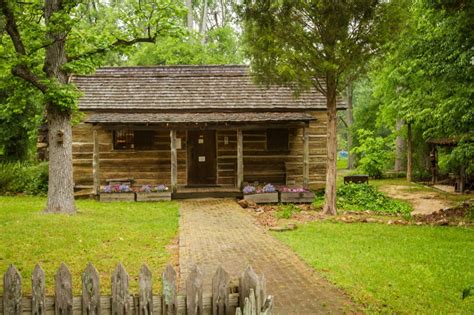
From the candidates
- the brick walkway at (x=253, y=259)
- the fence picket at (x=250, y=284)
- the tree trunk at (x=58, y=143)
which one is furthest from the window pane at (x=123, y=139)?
the fence picket at (x=250, y=284)

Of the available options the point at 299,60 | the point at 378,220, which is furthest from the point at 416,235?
the point at 299,60

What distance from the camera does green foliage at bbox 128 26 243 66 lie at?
115 feet

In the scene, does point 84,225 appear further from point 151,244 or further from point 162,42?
point 162,42

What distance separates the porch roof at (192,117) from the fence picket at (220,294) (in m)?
15.6

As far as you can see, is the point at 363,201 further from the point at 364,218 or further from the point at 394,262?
the point at 394,262

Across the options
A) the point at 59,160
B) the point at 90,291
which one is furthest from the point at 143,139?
the point at 90,291

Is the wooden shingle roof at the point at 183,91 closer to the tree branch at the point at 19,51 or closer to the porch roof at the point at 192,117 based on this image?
the porch roof at the point at 192,117

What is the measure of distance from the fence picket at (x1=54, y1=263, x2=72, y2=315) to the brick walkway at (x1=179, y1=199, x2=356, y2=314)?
209 centimetres

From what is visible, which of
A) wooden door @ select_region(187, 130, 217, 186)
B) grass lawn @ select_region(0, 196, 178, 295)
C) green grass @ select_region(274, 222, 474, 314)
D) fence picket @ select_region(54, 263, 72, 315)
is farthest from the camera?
wooden door @ select_region(187, 130, 217, 186)

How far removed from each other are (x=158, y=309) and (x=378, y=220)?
11818 millimetres

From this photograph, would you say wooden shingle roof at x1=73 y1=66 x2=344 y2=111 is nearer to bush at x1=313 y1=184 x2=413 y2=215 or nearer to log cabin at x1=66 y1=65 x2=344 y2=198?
log cabin at x1=66 y1=65 x2=344 y2=198

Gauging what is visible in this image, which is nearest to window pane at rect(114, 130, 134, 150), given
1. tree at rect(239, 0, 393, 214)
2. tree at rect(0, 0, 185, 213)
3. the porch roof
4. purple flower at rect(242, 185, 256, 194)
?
the porch roof

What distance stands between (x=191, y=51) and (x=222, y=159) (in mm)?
15536

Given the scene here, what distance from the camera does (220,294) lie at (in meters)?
4.19
